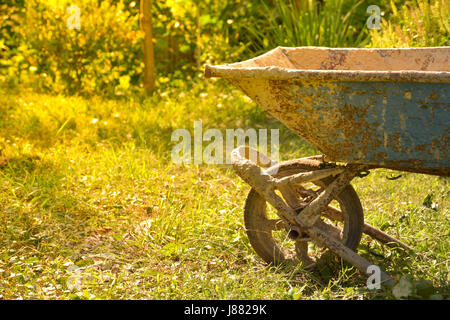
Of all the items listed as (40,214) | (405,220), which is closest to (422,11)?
(405,220)

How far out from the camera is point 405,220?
3.16m

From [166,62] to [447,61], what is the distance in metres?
5.10

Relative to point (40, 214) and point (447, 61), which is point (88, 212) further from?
point (447, 61)

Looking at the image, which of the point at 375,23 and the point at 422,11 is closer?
the point at 422,11

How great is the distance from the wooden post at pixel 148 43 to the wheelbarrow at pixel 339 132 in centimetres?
336

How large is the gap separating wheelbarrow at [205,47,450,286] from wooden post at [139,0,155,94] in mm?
3359

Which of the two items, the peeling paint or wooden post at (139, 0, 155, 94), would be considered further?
wooden post at (139, 0, 155, 94)

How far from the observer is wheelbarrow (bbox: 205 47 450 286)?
7.31 feet

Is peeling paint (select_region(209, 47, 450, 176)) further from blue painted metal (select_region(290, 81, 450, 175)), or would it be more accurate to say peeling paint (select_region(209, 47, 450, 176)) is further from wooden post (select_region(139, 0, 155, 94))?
wooden post (select_region(139, 0, 155, 94))

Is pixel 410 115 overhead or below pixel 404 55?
below

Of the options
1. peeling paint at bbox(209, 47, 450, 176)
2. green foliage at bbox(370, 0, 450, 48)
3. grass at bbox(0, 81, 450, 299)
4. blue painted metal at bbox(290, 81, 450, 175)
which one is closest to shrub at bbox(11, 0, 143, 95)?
grass at bbox(0, 81, 450, 299)

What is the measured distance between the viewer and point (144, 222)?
323 centimetres

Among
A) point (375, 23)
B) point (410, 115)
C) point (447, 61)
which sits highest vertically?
point (375, 23)

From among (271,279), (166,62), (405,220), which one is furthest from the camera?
(166,62)
